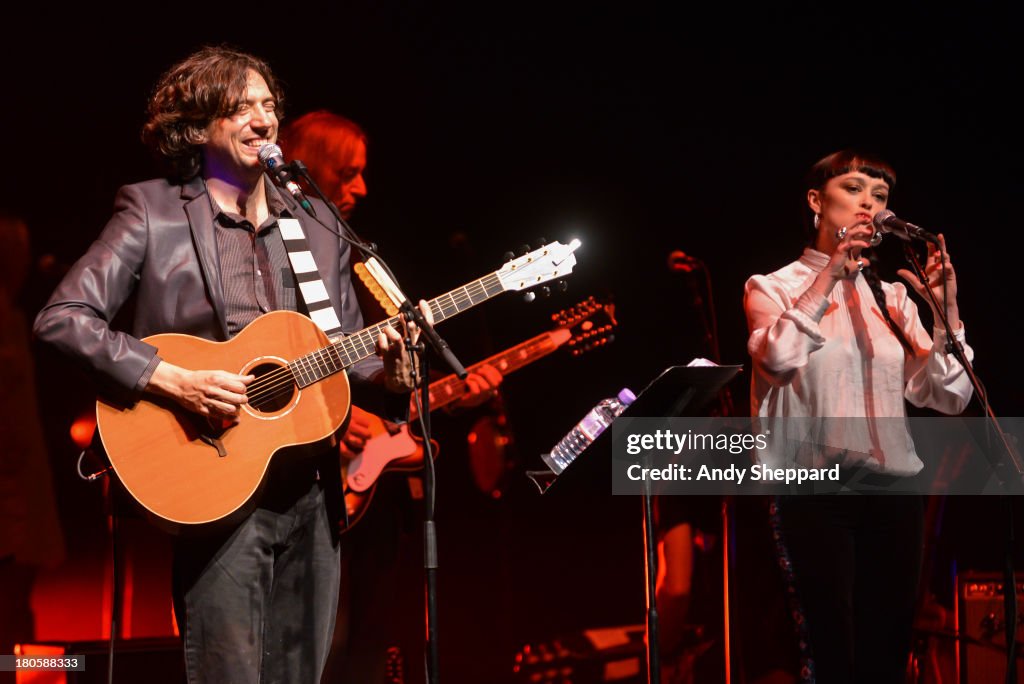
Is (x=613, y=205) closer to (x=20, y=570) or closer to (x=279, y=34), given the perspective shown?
(x=279, y=34)

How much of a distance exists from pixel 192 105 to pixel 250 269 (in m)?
0.49

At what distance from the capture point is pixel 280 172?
2.39m

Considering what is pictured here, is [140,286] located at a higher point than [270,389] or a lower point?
higher

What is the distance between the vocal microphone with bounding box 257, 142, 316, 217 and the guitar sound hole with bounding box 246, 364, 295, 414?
0.44m

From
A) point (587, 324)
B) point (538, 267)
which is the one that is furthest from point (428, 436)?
point (587, 324)

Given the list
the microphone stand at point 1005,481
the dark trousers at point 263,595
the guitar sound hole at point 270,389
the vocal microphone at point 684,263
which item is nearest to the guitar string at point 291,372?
the guitar sound hole at point 270,389

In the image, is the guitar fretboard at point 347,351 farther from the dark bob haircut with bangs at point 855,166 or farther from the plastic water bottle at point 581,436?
the dark bob haircut with bangs at point 855,166

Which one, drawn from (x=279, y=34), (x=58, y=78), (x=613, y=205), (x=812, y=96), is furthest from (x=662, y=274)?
(x=58, y=78)

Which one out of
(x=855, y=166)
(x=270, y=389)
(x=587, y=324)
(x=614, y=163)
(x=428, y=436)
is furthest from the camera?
(x=614, y=163)

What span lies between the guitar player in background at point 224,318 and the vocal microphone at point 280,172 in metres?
0.10

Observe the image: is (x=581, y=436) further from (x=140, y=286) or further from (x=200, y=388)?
(x=140, y=286)

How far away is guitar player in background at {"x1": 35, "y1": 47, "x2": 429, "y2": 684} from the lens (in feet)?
7.82

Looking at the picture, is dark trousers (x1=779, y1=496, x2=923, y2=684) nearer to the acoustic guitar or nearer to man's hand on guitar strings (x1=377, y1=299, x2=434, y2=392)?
man's hand on guitar strings (x1=377, y1=299, x2=434, y2=392)

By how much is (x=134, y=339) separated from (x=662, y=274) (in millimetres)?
3841
